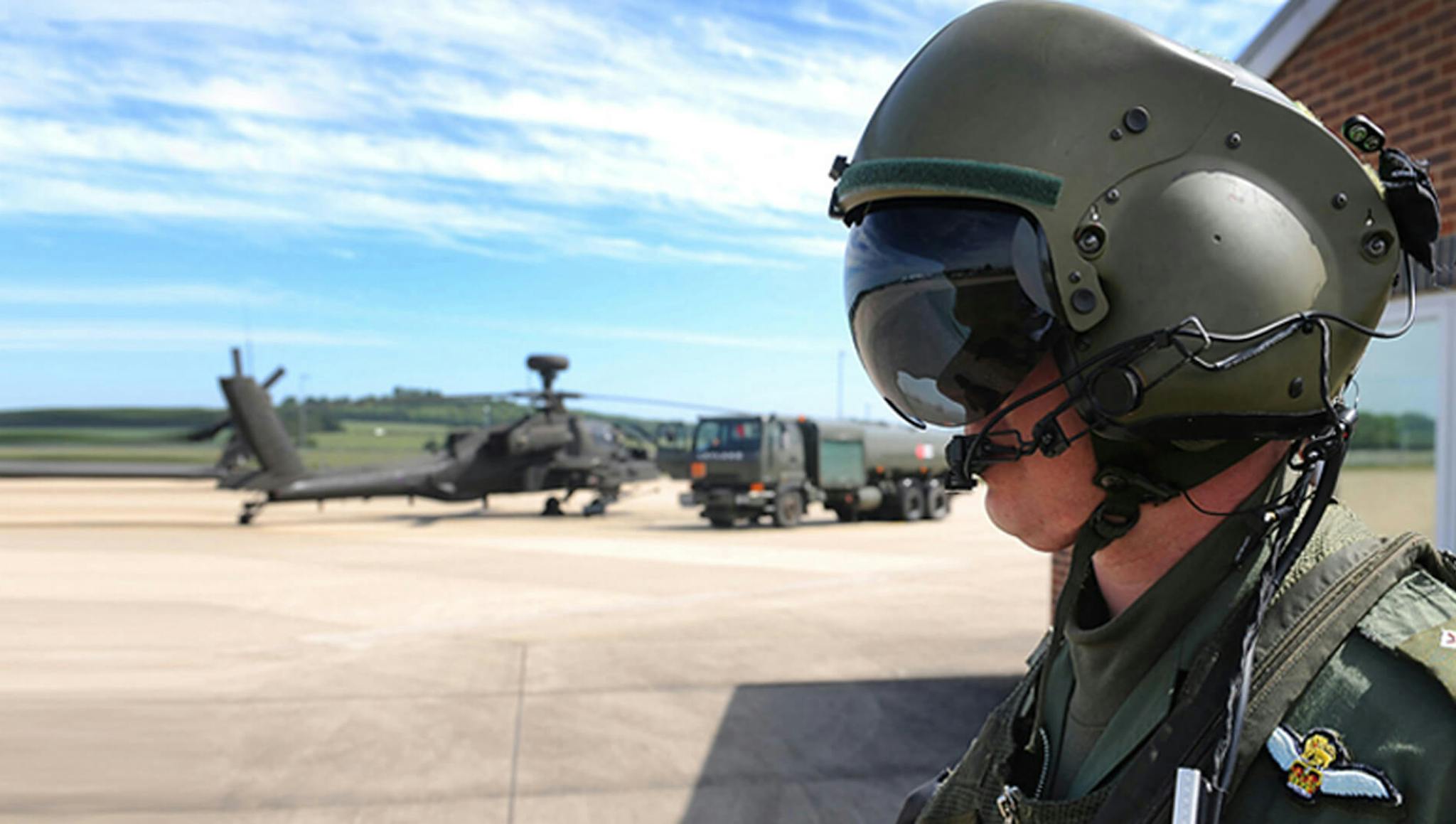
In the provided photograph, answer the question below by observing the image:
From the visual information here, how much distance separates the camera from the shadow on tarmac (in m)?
4.52

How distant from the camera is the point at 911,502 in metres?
22.8

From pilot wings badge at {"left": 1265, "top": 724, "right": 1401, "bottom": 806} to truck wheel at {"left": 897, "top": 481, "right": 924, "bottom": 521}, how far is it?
21.9 meters

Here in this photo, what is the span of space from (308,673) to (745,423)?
45.6ft

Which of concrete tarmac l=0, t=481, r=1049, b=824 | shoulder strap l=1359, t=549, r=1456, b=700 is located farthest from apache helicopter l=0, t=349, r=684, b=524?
shoulder strap l=1359, t=549, r=1456, b=700

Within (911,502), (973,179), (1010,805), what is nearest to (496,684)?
(1010,805)

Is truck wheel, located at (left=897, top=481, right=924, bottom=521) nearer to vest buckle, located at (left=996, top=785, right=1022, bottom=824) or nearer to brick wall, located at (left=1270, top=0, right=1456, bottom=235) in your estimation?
brick wall, located at (left=1270, top=0, right=1456, bottom=235)

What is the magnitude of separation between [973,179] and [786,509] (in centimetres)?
1944

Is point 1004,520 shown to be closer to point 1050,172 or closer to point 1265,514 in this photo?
point 1265,514

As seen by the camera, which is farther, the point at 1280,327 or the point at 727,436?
the point at 727,436

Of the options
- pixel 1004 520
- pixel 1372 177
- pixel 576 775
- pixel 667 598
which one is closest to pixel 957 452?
pixel 1004 520

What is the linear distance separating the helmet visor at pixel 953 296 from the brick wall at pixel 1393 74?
402 cm

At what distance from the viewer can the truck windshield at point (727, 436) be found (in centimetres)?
2011

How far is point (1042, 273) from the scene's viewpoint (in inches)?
44.9

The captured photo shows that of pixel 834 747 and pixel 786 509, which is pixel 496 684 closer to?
pixel 834 747
